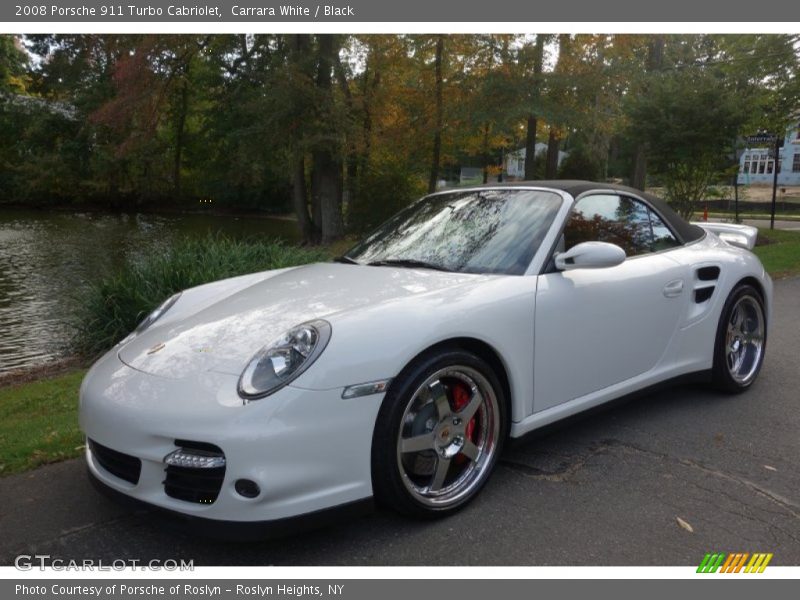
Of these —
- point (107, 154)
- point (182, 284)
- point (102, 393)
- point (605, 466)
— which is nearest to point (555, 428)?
point (605, 466)

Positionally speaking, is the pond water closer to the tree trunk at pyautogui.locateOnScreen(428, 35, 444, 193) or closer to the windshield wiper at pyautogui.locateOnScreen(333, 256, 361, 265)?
the windshield wiper at pyautogui.locateOnScreen(333, 256, 361, 265)

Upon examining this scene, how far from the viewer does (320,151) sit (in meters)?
18.9

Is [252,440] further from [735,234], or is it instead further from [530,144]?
[530,144]

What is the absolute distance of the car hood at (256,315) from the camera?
2.69 meters

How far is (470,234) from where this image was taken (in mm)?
3566

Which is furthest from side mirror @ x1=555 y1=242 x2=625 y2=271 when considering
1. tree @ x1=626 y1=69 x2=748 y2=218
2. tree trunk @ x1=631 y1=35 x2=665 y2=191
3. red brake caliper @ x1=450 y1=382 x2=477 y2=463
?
tree trunk @ x1=631 y1=35 x2=665 y2=191

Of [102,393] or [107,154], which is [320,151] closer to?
→ [102,393]

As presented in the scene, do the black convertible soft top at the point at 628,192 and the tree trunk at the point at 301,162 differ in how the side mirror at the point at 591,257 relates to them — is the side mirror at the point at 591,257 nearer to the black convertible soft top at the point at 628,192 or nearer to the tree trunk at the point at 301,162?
the black convertible soft top at the point at 628,192

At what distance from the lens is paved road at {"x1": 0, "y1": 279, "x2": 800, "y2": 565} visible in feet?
8.43

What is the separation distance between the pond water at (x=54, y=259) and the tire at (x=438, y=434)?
20.3 feet

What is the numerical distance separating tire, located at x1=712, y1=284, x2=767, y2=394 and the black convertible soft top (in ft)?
1.60

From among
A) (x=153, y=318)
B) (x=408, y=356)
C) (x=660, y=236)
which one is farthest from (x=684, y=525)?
(x=153, y=318)

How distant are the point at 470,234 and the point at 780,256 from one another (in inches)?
440

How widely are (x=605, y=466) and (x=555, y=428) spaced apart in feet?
1.13
